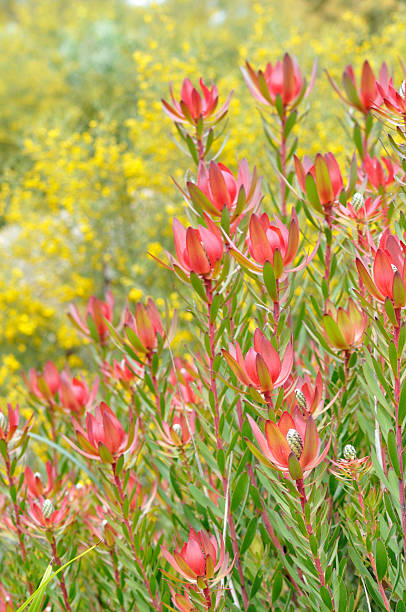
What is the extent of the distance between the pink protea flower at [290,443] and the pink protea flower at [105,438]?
0.23 meters

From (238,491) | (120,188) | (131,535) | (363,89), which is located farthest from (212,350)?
(120,188)

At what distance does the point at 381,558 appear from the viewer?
0.63m

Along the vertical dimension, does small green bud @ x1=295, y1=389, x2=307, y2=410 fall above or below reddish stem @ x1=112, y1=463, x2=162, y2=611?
above

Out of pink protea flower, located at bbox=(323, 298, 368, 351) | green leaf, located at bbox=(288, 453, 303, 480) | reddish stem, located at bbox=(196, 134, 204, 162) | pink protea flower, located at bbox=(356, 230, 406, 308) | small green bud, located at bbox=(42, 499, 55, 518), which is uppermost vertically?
reddish stem, located at bbox=(196, 134, 204, 162)

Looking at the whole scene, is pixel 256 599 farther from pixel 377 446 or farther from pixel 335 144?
pixel 335 144

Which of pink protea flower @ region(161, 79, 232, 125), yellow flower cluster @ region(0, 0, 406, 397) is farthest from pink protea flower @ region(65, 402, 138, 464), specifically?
yellow flower cluster @ region(0, 0, 406, 397)

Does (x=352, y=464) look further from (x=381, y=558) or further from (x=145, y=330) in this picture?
(x=145, y=330)

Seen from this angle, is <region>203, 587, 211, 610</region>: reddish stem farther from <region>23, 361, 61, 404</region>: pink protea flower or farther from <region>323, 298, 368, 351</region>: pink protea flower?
<region>23, 361, 61, 404</region>: pink protea flower

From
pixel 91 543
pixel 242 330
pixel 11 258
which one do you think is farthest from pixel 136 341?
pixel 11 258

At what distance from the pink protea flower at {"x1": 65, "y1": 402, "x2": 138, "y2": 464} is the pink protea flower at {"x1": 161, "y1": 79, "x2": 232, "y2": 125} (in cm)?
41

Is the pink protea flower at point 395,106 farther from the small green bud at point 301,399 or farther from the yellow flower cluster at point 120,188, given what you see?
the yellow flower cluster at point 120,188

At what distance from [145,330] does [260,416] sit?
23cm

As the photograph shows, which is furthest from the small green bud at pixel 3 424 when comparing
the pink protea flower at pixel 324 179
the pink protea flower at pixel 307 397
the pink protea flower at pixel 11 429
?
the pink protea flower at pixel 324 179

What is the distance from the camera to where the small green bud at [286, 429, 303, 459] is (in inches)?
22.4
